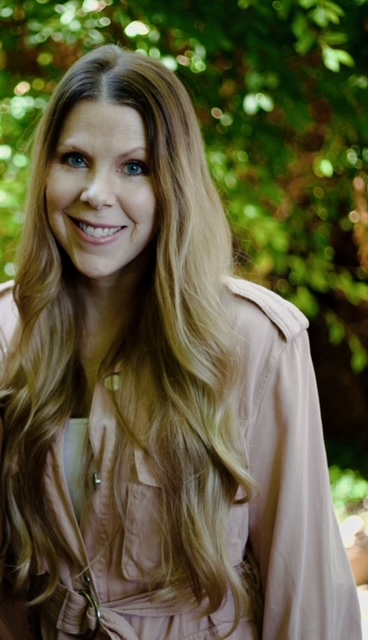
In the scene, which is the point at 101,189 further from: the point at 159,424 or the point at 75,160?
the point at 159,424

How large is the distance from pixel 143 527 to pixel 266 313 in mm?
416

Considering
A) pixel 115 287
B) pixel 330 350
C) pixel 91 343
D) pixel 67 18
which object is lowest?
pixel 330 350

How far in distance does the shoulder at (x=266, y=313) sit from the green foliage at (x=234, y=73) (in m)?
0.85

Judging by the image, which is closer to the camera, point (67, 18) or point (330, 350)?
point (67, 18)

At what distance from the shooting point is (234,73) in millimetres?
2713

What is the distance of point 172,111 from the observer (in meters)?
Result: 1.52

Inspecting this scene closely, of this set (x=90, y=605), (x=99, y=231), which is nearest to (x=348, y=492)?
(x=90, y=605)

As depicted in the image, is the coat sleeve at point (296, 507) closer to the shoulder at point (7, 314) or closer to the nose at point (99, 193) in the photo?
the nose at point (99, 193)

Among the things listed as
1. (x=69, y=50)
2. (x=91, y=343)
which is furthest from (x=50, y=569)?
(x=69, y=50)

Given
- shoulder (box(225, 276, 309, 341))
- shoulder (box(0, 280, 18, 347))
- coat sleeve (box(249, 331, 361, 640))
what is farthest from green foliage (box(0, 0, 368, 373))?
coat sleeve (box(249, 331, 361, 640))

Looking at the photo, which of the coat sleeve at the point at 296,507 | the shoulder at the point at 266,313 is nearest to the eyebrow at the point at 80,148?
the shoulder at the point at 266,313

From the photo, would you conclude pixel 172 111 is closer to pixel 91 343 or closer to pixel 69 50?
pixel 91 343

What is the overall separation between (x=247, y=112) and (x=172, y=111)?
1160 mm

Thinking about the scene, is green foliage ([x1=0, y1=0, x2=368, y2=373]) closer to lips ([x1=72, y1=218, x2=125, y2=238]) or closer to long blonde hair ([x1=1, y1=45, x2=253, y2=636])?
long blonde hair ([x1=1, y1=45, x2=253, y2=636])
